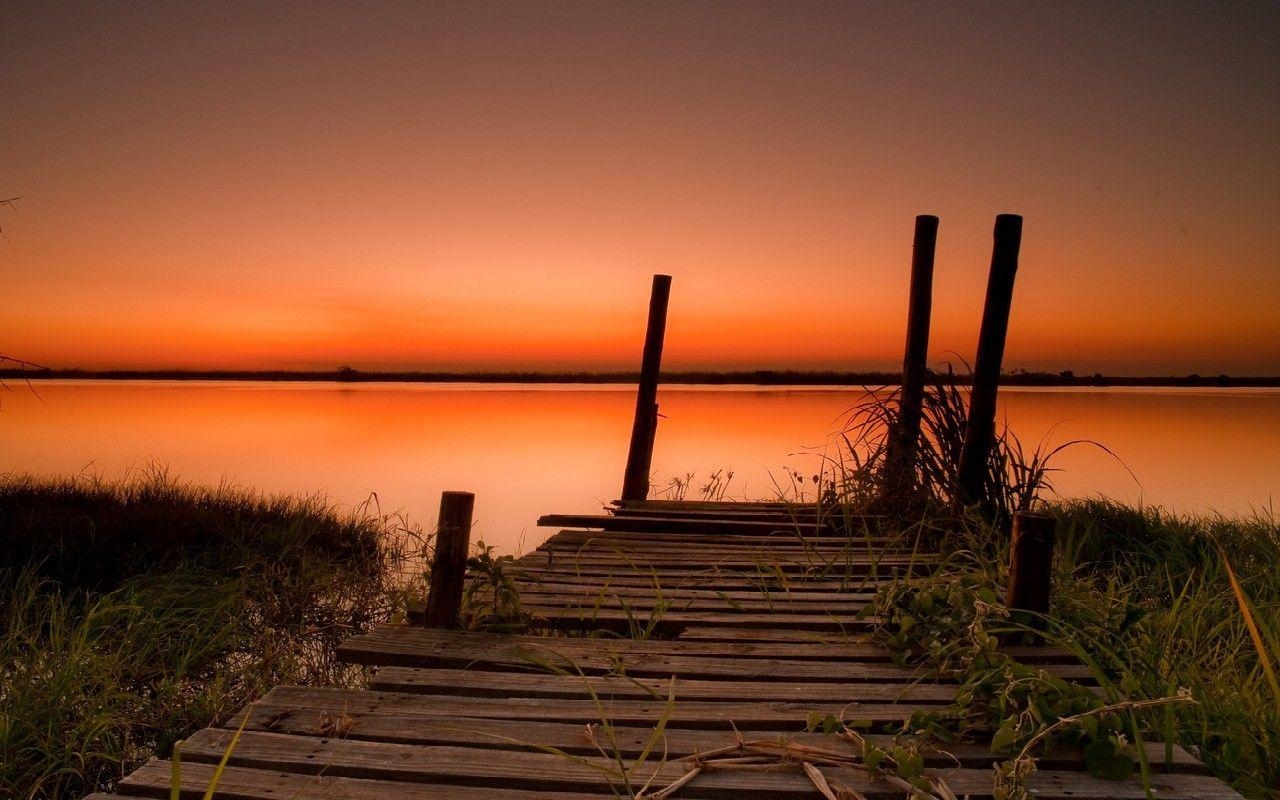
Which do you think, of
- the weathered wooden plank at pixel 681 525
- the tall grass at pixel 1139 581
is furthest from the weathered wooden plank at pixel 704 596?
the weathered wooden plank at pixel 681 525

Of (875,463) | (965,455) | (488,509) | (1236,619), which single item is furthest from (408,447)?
(1236,619)

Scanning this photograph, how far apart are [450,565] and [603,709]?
3.89 feet

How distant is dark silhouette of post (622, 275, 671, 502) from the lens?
966cm

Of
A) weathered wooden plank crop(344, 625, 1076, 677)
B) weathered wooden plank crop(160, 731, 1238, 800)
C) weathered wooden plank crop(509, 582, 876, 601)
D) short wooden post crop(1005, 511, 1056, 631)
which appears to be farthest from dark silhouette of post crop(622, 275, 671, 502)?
weathered wooden plank crop(160, 731, 1238, 800)

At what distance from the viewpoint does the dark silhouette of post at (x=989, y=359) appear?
5402 mm

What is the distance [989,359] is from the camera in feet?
17.8

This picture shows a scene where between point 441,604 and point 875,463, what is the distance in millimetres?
4227

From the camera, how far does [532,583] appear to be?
457 centimetres

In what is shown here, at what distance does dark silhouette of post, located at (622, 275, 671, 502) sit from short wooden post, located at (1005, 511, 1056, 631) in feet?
21.1

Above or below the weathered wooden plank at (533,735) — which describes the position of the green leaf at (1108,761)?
above

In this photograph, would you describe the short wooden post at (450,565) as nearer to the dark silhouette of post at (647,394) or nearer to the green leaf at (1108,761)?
the green leaf at (1108,761)

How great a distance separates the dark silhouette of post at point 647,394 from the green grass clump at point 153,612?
2.58 meters

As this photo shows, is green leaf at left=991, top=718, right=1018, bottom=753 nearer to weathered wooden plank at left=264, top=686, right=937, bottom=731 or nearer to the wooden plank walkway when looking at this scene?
the wooden plank walkway

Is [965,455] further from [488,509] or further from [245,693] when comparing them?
[488,509]
